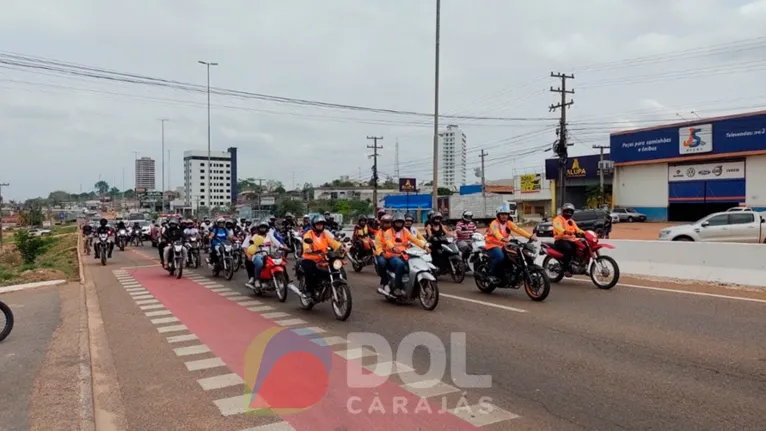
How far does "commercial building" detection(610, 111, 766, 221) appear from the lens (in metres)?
41.0

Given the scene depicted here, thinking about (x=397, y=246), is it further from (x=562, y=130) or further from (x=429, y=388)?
(x=562, y=130)

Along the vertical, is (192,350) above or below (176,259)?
below

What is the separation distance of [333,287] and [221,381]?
3.54m

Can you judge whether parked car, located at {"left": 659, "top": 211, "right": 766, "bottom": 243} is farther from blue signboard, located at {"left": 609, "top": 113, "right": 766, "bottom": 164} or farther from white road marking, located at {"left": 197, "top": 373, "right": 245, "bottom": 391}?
blue signboard, located at {"left": 609, "top": 113, "right": 766, "bottom": 164}

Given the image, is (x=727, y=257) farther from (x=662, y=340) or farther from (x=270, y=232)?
(x=270, y=232)

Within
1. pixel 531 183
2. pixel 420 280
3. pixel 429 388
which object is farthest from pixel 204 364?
pixel 531 183

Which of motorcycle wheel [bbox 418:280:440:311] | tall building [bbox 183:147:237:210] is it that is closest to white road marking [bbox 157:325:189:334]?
motorcycle wheel [bbox 418:280:440:311]

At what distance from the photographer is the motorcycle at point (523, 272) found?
10.5 meters

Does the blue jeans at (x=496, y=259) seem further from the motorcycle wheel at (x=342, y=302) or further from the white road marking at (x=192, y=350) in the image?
the white road marking at (x=192, y=350)

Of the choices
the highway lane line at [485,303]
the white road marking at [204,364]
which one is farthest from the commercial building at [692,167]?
the white road marking at [204,364]

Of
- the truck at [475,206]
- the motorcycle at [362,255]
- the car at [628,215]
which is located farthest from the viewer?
the truck at [475,206]

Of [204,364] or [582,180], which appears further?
[582,180]

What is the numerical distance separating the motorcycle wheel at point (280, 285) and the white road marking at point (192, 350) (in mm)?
3776

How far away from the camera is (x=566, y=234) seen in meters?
12.1
